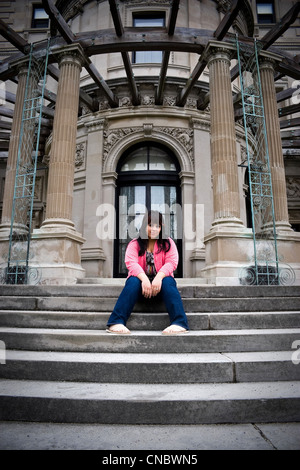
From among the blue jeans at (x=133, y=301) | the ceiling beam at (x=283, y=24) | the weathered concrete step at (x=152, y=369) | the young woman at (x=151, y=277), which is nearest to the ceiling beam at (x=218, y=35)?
the ceiling beam at (x=283, y=24)

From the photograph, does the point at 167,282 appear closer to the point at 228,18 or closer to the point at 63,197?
the point at 63,197

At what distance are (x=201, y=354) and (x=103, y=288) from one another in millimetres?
2039

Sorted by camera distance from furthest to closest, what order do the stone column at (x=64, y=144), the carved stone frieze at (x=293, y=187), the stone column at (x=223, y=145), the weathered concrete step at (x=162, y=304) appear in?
the carved stone frieze at (x=293, y=187)
the stone column at (x=64, y=144)
the stone column at (x=223, y=145)
the weathered concrete step at (x=162, y=304)

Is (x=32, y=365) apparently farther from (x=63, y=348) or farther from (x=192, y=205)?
(x=192, y=205)

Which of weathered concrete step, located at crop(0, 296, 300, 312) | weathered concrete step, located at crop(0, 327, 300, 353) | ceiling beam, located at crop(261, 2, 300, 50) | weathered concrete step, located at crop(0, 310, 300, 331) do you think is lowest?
weathered concrete step, located at crop(0, 327, 300, 353)

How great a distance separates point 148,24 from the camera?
39.2ft

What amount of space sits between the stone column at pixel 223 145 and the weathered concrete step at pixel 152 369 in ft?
14.5

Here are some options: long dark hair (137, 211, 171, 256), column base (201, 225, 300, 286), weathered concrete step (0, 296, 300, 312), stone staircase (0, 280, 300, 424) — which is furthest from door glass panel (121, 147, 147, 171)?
stone staircase (0, 280, 300, 424)

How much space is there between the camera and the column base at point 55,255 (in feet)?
21.0

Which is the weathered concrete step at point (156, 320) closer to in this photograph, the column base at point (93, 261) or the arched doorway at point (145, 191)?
the column base at point (93, 261)

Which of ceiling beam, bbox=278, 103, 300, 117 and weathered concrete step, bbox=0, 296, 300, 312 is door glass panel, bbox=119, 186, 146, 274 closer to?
ceiling beam, bbox=278, 103, 300, 117

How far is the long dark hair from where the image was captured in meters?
3.98

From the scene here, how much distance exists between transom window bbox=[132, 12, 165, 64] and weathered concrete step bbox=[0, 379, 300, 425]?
40.4ft

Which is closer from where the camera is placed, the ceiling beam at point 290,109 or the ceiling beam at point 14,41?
the ceiling beam at point 14,41
